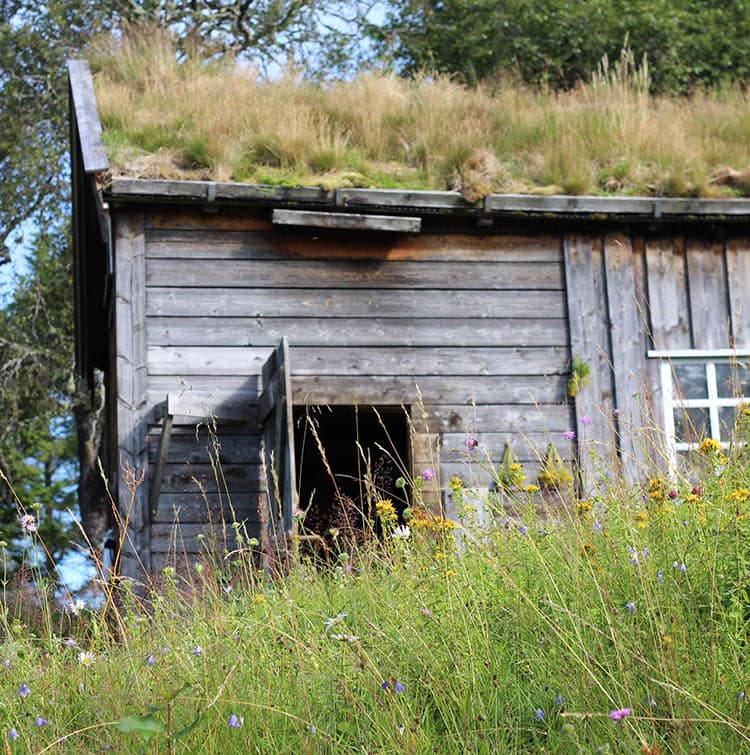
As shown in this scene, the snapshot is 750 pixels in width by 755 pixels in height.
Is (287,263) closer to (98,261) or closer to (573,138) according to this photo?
(573,138)

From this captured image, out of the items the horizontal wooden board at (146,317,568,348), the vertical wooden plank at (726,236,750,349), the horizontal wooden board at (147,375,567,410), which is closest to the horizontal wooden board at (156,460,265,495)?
the horizontal wooden board at (147,375,567,410)

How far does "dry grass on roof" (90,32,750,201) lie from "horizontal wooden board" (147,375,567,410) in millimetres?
1638

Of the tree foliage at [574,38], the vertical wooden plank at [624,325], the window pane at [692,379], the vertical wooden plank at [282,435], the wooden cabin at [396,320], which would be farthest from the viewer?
the tree foliage at [574,38]

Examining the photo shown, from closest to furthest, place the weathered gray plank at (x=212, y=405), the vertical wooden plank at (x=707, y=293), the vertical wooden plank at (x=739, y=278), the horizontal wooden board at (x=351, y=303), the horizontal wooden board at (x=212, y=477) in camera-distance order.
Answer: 1. the weathered gray plank at (x=212, y=405)
2. the horizontal wooden board at (x=212, y=477)
3. the horizontal wooden board at (x=351, y=303)
4. the vertical wooden plank at (x=707, y=293)
5. the vertical wooden plank at (x=739, y=278)

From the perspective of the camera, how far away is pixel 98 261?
514 inches

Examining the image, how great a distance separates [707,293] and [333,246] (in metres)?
3.46

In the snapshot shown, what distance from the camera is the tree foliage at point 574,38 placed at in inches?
943

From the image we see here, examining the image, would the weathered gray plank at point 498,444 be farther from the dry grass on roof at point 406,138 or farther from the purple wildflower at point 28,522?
the purple wildflower at point 28,522

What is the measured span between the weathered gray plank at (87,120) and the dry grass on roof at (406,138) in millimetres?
139

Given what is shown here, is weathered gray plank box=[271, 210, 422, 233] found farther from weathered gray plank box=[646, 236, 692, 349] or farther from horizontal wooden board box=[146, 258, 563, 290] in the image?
weathered gray plank box=[646, 236, 692, 349]

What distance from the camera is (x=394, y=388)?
8961 mm

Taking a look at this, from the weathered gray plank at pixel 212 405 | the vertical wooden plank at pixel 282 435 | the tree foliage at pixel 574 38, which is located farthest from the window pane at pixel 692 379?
the tree foliage at pixel 574 38

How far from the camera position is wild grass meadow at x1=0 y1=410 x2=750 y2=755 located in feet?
9.46

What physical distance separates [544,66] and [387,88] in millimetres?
14090
